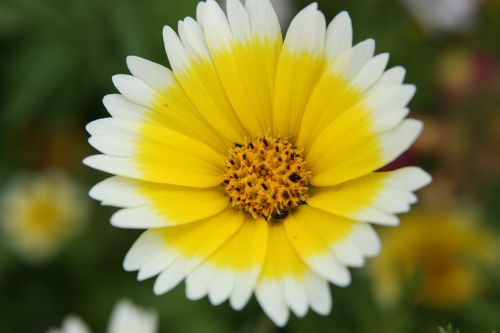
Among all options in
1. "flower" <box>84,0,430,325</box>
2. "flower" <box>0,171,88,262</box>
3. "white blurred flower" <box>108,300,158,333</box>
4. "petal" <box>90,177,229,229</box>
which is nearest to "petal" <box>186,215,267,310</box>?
"flower" <box>84,0,430,325</box>

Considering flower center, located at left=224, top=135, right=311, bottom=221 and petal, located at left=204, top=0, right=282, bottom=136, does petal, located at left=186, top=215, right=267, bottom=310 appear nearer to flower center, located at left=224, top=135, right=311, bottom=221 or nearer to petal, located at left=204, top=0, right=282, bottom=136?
flower center, located at left=224, top=135, right=311, bottom=221

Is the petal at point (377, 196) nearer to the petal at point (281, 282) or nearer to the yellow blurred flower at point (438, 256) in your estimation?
the petal at point (281, 282)

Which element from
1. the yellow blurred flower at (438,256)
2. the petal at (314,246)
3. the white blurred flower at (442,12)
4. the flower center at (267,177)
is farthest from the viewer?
the white blurred flower at (442,12)

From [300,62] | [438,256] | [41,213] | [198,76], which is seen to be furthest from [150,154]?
[41,213]

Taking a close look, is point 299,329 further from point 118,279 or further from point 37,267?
point 37,267

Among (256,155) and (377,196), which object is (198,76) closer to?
(256,155)

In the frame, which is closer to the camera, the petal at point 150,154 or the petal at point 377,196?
the petal at point 377,196

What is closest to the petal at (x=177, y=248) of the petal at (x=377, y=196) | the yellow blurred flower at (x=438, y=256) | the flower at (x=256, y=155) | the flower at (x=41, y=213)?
the flower at (x=256, y=155)
